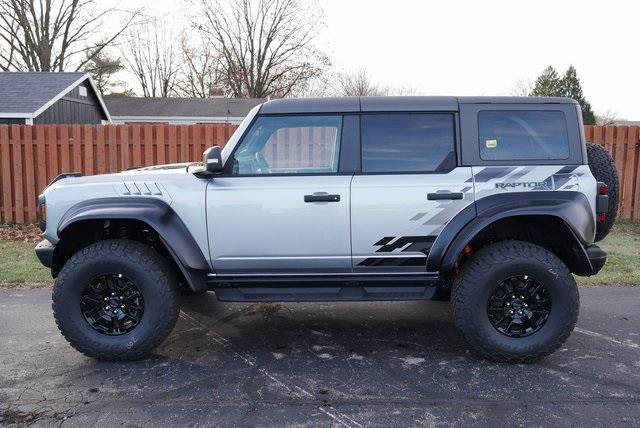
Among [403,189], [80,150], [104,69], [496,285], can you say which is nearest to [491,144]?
Answer: [403,189]

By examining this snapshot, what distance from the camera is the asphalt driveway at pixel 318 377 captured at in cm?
330

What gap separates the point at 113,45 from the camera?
35344mm

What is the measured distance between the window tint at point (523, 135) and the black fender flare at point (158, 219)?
2.30 m

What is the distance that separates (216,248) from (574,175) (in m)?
2.73

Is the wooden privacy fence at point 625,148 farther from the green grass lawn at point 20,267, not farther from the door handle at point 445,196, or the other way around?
the green grass lawn at point 20,267

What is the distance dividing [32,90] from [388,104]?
61.2ft

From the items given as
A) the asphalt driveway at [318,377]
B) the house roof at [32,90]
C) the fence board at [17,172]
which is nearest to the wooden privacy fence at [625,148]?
the asphalt driveway at [318,377]

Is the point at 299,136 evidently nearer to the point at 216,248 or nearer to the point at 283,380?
the point at 216,248

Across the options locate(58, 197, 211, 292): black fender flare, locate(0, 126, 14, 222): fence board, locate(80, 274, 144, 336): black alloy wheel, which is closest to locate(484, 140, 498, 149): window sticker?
locate(58, 197, 211, 292): black fender flare

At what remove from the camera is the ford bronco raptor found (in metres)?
3.98

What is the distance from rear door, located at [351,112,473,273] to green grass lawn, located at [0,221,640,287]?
335 centimetres

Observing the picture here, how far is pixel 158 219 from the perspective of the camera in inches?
157

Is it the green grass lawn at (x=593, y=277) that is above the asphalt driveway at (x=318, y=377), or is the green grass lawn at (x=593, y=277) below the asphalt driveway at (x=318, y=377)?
above

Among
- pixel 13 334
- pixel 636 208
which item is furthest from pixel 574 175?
pixel 636 208
